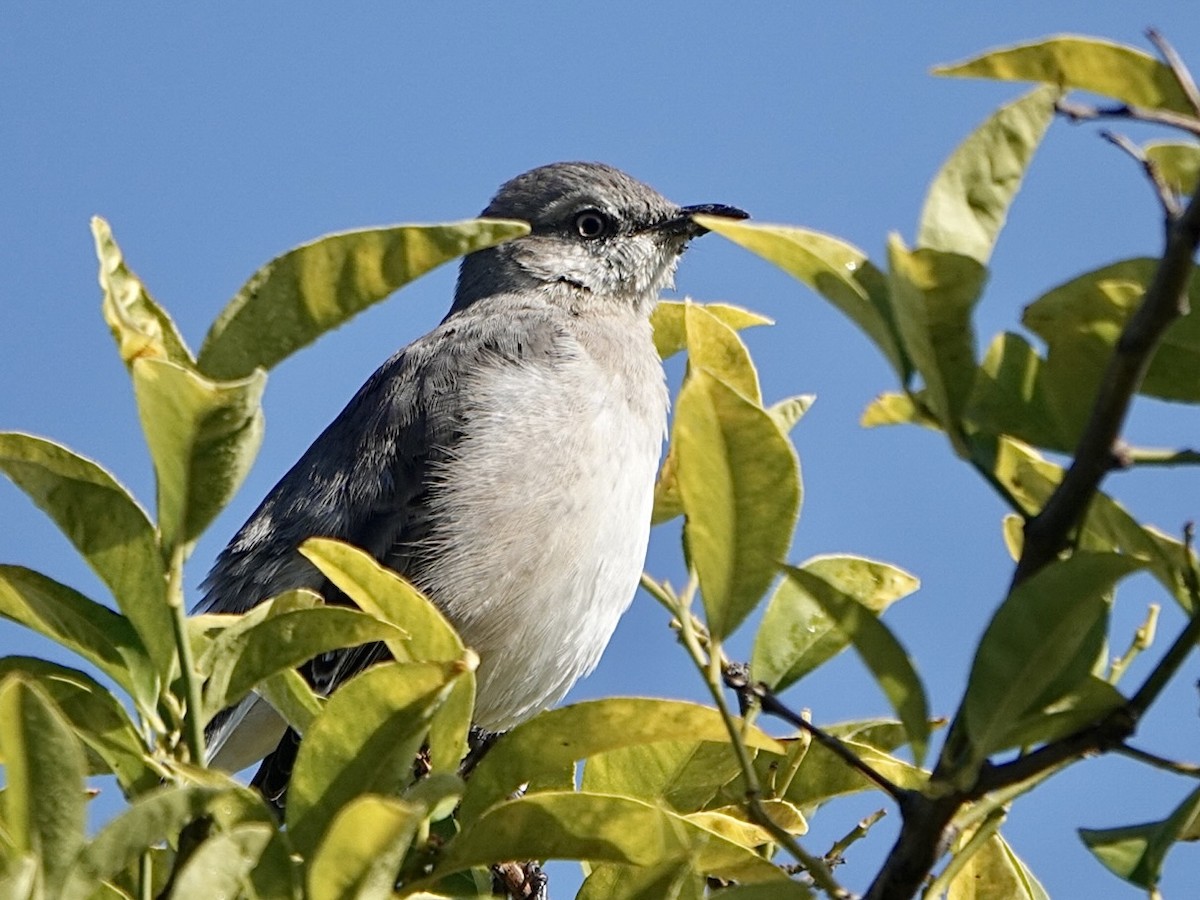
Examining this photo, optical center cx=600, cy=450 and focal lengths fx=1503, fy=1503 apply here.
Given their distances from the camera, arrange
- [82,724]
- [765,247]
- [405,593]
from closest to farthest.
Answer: [765,247] < [82,724] < [405,593]

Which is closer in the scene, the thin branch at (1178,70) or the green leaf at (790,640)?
the thin branch at (1178,70)

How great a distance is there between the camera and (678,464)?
1.79 meters

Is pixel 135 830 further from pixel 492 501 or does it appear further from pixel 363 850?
pixel 492 501

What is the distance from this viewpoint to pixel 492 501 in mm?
5180

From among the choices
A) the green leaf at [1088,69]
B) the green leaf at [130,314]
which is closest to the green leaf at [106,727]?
the green leaf at [130,314]

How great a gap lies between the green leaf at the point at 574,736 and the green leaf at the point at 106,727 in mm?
433

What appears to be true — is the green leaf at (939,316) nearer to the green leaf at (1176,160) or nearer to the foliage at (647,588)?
the foliage at (647,588)

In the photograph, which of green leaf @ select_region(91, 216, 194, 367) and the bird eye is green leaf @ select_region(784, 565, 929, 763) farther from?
the bird eye

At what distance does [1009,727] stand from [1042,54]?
2.34ft

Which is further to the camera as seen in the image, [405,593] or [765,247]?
[405,593]

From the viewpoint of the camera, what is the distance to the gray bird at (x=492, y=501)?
505 cm

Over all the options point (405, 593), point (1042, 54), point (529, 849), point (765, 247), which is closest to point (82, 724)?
point (405, 593)

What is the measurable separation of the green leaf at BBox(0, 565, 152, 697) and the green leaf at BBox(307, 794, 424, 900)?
1.73 feet

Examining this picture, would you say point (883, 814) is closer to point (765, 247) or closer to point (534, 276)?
point (765, 247)
